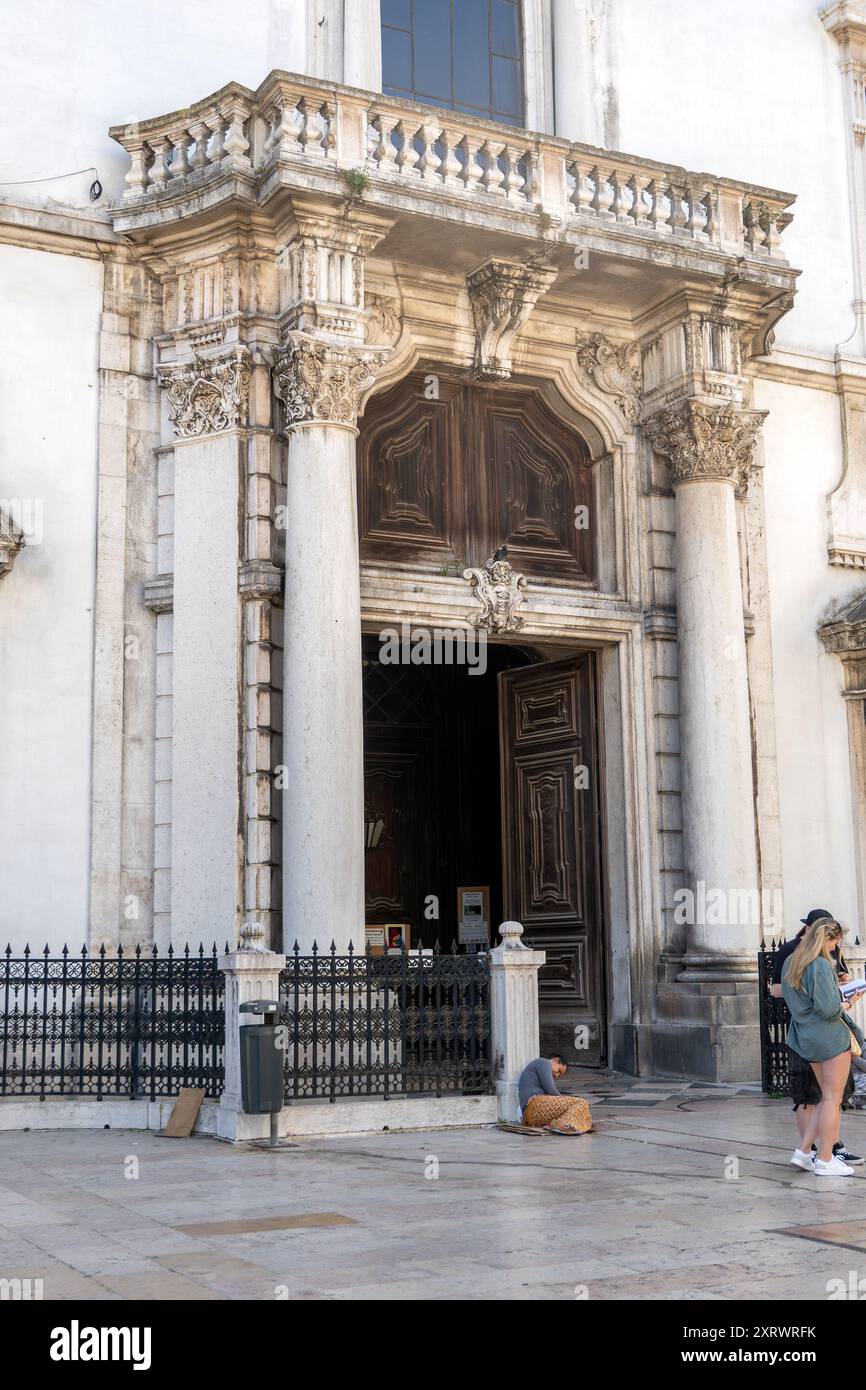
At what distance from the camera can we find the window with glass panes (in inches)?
723

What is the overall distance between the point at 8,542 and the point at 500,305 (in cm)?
604

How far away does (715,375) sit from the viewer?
17.4 meters

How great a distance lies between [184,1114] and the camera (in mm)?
12555

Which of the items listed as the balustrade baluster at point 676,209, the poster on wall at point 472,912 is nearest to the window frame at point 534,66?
the balustrade baluster at point 676,209

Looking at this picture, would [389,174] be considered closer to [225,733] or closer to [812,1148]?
[225,733]

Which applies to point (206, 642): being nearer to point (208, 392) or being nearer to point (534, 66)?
point (208, 392)

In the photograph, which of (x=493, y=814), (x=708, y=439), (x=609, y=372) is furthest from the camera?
(x=493, y=814)

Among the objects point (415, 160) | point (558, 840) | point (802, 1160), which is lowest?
point (802, 1160)

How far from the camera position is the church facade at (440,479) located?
14.9 metres

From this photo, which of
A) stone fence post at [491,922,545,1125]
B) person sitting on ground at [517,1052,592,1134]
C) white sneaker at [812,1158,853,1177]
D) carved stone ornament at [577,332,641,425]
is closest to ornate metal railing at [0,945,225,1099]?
stone fence post at [491,922,545,1125]

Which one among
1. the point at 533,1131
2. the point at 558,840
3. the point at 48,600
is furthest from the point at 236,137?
the point at 533,1131

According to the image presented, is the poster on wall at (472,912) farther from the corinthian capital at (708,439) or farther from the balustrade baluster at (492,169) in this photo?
the balustrade baluster at (492,169)

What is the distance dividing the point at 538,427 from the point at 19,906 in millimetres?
8182
